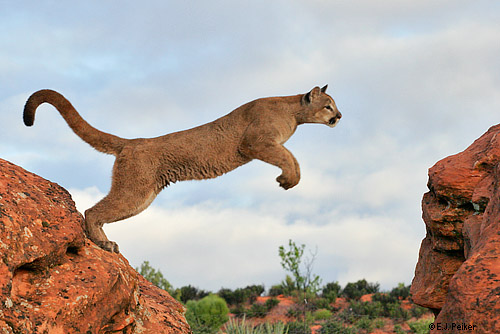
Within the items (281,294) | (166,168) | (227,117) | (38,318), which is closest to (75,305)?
(38,318)

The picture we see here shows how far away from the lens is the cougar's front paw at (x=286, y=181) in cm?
709

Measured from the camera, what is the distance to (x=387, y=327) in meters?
15.3

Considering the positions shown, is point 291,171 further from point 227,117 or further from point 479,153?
point 479,153

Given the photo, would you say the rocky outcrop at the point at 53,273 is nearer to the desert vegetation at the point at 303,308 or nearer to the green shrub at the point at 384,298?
the desert vegetation at the point at 303,308

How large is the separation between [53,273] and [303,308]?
13.2 meters

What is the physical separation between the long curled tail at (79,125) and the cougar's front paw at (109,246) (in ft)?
5.42

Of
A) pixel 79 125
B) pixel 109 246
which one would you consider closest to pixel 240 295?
pixel 79 125

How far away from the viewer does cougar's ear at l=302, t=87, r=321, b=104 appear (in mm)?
8123

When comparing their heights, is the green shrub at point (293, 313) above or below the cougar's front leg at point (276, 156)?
below

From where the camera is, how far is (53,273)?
4.62 meters

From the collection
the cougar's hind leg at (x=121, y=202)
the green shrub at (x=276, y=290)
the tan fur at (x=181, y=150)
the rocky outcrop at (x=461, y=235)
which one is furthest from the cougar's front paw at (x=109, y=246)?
the green shrub at (x=276, y=290)

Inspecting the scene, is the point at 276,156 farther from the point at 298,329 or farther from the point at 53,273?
the point at 298,329

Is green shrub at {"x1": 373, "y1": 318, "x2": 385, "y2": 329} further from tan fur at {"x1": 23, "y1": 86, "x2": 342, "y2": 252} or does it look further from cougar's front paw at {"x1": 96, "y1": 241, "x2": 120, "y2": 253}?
cougar's front paw at {"x1": 96, "y1": 241, "x2": 120, "y2": 253}

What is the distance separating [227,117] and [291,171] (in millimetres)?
1394
